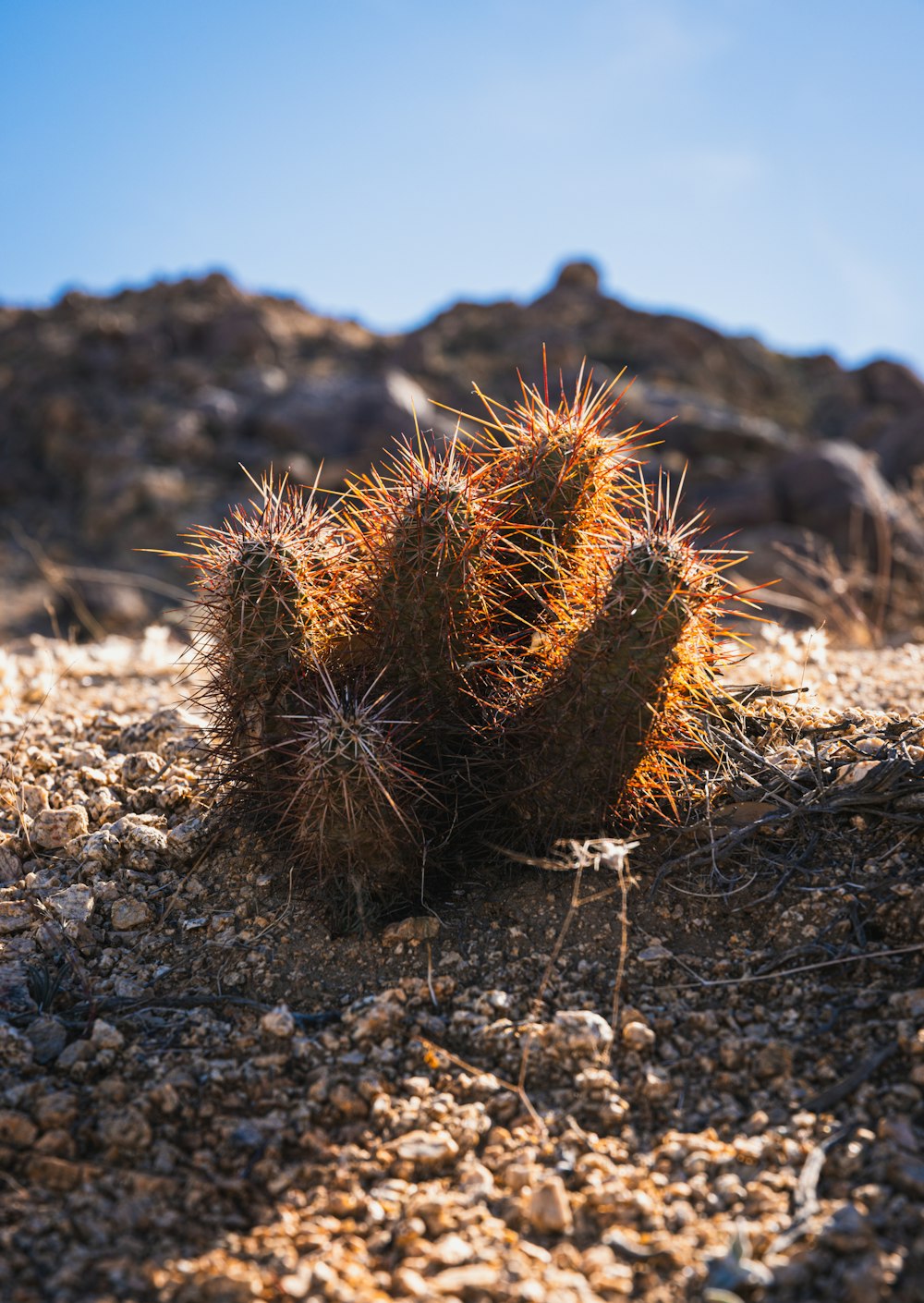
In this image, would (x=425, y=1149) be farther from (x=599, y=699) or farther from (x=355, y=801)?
(x=599, y=699)

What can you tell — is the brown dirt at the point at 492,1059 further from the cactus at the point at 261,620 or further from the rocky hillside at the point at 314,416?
the rocky hillside at the point at 314,416

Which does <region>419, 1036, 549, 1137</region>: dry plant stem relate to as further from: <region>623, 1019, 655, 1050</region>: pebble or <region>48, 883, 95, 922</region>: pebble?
<region>48, 883, 95, 922</region>: pebble

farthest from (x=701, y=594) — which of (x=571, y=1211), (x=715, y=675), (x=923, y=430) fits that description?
(x=923, y=430)

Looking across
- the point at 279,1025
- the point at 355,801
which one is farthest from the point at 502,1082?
the point at 355,801

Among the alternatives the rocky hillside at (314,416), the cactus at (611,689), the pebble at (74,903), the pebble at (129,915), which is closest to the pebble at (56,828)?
the pebble at (74,903)

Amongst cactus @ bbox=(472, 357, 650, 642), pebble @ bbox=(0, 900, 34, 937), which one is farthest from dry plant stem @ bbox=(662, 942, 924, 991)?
pebble @ bbox=(0, 900, 34, 937)

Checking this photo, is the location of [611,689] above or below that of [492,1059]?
above
